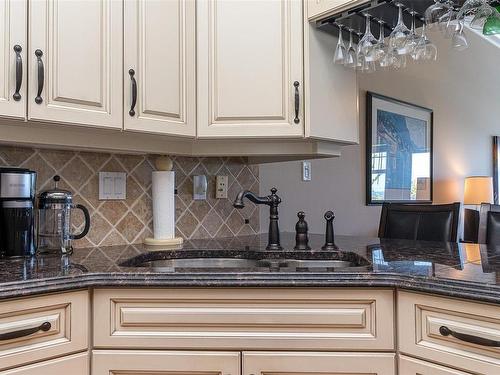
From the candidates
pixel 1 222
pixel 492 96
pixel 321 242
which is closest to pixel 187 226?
pixel 321 242

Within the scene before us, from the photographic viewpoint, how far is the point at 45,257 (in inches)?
56.2

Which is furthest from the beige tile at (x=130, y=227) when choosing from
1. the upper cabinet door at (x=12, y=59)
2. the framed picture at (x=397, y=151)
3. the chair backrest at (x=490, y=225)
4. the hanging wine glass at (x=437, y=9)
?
the framed picture at (x=397, y=151)

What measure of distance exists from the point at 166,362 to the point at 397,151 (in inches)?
102

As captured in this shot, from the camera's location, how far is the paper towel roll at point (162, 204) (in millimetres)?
1774

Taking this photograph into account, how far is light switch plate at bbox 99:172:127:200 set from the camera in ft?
5.69

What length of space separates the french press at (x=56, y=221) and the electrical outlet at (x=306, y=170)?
1311 millimetres

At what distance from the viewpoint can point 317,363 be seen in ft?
3.70

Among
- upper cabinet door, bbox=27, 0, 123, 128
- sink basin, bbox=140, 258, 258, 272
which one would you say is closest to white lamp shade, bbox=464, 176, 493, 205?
sink basin, bbox=140, 258, 258, 272

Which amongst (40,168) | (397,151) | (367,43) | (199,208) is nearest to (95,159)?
(40,168)

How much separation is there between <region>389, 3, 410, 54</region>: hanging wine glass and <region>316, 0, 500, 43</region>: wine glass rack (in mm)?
33

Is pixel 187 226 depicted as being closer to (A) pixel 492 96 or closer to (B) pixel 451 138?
(B) pixel 451 138

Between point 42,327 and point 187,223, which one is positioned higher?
point 187,223

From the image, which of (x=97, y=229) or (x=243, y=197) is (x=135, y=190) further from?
(x=243, y=197)

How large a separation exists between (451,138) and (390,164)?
117cm
